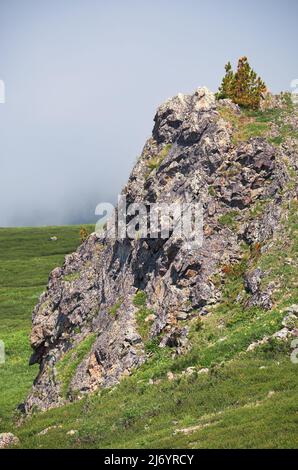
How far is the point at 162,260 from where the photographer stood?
1654 inches

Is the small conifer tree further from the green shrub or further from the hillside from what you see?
the green shrub

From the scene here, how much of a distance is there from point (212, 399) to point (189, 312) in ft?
35.3

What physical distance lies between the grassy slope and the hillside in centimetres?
9

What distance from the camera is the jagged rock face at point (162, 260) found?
3856 cm

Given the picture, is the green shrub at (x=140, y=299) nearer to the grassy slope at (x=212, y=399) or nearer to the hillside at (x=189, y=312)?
the hillside at (x=189, y=312)

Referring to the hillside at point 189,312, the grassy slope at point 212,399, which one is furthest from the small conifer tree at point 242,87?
the grassy slope at point 212,399

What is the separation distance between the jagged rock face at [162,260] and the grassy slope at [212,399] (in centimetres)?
182

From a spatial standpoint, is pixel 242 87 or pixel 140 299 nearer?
pixel 140 299

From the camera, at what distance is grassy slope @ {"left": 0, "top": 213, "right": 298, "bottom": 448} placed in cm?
2328

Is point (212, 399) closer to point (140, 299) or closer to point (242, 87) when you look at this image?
point (140, 299)

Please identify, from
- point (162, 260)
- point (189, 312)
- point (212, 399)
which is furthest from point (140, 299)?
point (212, 399)
